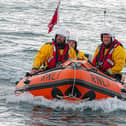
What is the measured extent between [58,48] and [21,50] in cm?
626

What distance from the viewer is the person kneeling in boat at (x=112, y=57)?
34.3 feet

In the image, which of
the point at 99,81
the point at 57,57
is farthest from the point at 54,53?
the point at 99,81

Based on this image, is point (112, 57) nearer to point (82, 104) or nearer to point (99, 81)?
point (99, 81)

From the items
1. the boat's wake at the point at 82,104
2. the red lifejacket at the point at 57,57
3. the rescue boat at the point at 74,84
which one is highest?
the red lifejacket at the point at 57,57

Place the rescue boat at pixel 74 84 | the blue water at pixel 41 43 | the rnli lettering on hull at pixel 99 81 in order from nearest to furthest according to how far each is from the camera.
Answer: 1. the blue water at pixel 41 43
2. the rescue boat at pixel 74 84
3. the rnli lettering on hull at pixel 99 81

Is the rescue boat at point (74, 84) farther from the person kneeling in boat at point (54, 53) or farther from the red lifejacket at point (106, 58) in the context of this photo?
the red lifejacket at point (106, 58)

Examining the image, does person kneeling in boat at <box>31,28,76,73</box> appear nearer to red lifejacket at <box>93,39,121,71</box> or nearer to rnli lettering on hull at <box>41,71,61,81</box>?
red lifejacket at <box>93,39,121,71</box>

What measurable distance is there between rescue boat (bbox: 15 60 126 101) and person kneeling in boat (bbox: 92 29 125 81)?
991mm

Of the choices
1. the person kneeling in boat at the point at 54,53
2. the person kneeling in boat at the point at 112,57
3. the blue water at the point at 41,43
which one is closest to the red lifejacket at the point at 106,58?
the person kneeling in boat at the point at 112,57

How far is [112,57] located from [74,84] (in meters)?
2.21

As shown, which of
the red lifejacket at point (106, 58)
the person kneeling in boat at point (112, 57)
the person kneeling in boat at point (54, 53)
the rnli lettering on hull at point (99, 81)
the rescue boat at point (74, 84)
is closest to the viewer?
the rescue boat at point (74, 84)

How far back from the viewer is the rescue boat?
28.6ft

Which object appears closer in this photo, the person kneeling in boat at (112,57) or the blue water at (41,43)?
the blue water at (41,43)

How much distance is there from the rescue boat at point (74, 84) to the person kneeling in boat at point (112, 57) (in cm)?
99
